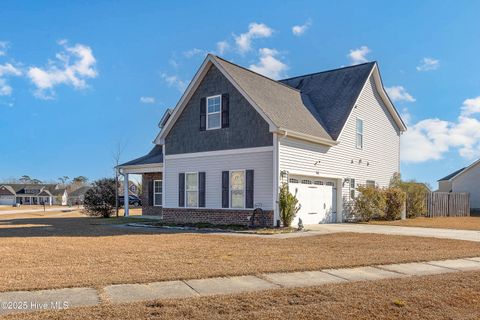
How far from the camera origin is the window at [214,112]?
1884 cm

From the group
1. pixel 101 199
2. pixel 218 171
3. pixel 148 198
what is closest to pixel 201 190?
pixel 218 171

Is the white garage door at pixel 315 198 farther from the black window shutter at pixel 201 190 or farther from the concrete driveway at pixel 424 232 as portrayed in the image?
the black window shutter at pixel 201 190

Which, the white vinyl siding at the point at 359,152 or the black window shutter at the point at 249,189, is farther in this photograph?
the white vinyl siding at the point at 359,152

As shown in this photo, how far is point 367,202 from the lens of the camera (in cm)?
2183

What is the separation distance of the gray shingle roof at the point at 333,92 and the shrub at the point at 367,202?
12.3 feet

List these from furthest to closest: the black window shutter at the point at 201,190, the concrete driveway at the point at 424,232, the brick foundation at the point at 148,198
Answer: the brick foundation at the point at 148,198 → the black window shutter at the point at 201,190 → the concrete driveway at the point at 424,232

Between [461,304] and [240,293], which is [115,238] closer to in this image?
[240,293]

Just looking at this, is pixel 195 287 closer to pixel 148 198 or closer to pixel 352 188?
pixel 352 188

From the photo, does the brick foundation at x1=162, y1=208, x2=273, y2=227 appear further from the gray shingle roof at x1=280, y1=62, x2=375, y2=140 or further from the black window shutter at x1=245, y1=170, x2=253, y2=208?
the gray shingle roof at x1=280, y1=62, x2=375, y2=140

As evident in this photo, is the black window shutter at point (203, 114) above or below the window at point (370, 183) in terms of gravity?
above

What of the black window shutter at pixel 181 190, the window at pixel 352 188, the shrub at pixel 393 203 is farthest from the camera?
the shrub at pixel 393 203

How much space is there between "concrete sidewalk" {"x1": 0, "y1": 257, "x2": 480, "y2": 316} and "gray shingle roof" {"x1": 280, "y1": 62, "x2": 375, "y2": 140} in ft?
42.7

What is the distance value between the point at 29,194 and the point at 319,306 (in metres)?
96.4

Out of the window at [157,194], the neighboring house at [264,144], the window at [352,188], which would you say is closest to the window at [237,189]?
the neighboring house at [264,144]
